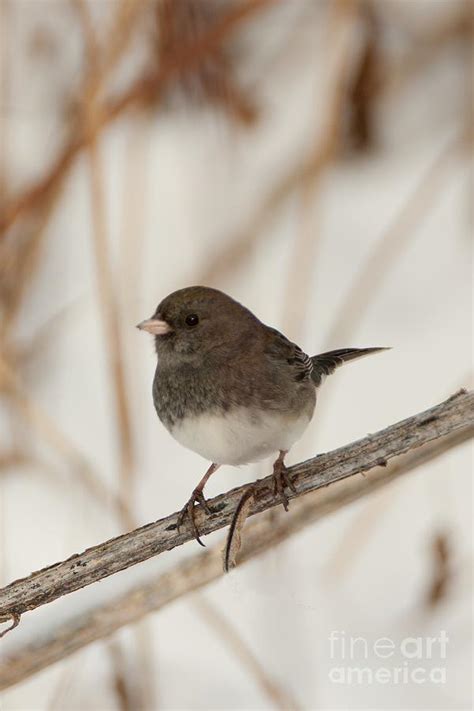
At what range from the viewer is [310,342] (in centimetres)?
388

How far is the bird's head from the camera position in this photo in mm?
2053

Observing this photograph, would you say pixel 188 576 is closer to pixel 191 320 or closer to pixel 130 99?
pixel 191 320

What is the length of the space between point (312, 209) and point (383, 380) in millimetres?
890

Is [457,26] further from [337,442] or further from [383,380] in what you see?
[337,442]

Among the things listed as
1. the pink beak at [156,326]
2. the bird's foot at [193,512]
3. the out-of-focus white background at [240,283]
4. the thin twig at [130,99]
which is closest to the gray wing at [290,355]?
the pink beak at [156,326]

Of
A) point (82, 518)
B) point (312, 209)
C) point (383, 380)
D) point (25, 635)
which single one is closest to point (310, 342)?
point (383, 380)

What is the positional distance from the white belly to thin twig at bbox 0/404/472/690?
16 cm

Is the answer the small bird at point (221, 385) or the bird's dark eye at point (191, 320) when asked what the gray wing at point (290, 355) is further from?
the bird's dark eye at point (191, 320)

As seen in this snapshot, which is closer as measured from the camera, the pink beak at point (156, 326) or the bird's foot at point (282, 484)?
the bird's foot at point (282, 484)

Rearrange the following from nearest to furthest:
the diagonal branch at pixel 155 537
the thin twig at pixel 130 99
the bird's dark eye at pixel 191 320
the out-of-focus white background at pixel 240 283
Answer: the diagonal branch at pixel 155 537, the bird's dark eye at pixel 191 320, the out-of-focus white background at pixel 240 283, the thin twig at pixel 130 99

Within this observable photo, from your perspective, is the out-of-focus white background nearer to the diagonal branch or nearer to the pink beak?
the diagonal branch

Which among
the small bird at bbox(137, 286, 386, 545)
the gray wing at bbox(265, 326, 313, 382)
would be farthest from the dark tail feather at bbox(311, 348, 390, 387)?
the small bird at bbox(137, 286, 386, 545)

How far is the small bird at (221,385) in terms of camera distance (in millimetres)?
1977

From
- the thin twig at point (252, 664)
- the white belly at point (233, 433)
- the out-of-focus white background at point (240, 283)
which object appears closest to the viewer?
the white belly at point (233, 433)
